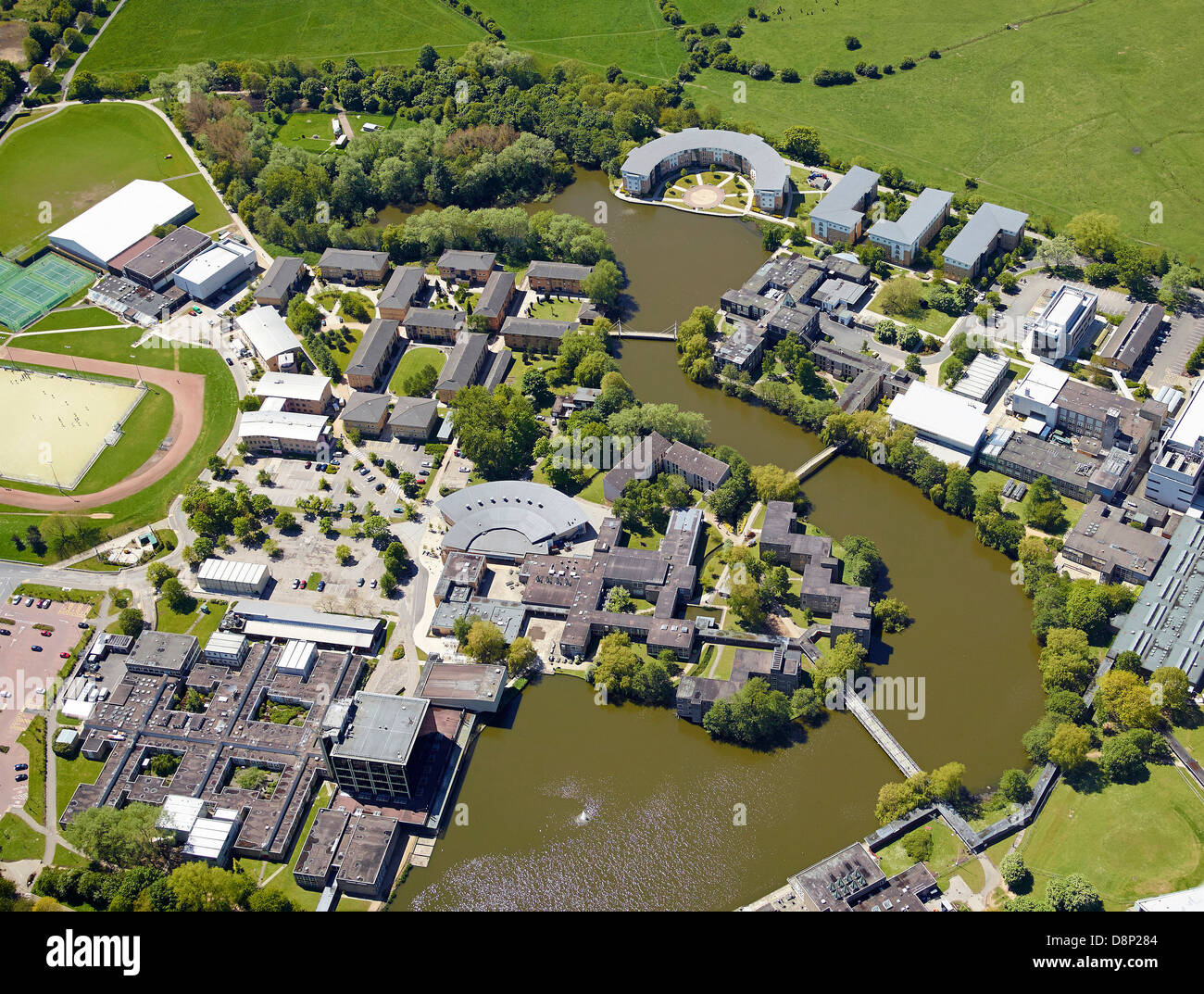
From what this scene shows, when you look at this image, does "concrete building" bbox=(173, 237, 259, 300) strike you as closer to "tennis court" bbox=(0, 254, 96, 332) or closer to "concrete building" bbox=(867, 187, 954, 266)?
"tennis court" bbox=(0, 254, 96, 332)

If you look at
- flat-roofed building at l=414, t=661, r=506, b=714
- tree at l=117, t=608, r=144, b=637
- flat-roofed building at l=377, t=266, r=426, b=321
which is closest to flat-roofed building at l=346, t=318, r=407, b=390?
flat-roofed building at l=377, t=266, r=426, b=321

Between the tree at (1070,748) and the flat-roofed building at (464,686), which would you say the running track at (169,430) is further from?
the tree at (1070,748)

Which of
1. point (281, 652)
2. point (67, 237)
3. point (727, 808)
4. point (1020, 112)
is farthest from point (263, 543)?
point (1020, 112)

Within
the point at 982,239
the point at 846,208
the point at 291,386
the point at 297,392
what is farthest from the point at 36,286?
the point at 982,239

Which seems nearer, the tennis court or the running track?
the running track

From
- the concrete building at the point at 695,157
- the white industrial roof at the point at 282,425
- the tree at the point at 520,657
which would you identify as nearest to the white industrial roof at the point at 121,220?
the white industrial roof at the point at 282,425

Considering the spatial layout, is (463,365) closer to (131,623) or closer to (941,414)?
(131,623)
